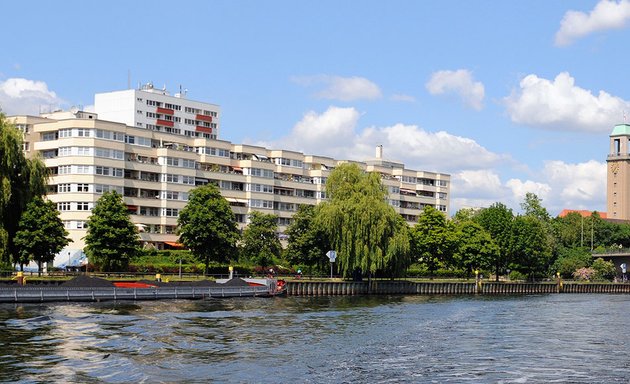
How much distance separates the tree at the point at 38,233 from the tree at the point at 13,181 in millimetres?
835

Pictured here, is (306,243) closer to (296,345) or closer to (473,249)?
(473,249)

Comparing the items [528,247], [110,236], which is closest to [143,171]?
[110,236]

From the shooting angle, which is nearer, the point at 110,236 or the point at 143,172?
the point at 110,236

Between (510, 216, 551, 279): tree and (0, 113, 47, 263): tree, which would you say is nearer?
(0, 113, 47, 263): tree

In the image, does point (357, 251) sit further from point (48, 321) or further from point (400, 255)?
point (48, 321)

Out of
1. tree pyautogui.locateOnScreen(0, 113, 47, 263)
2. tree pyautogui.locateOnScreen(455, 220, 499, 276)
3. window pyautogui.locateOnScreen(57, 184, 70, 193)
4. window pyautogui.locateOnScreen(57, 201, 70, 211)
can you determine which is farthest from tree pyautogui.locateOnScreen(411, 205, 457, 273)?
tree pyautogui.locateOnScreen(0, 113, 47, 263)

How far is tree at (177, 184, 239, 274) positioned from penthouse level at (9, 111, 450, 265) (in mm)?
24487

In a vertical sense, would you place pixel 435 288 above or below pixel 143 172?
below

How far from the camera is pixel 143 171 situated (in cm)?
16212

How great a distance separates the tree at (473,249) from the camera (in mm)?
165875

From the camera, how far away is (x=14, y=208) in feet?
341

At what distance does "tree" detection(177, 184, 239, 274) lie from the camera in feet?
408

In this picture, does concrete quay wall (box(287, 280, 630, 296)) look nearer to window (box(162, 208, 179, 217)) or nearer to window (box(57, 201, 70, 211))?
window (box(162, 208, 179, 217))

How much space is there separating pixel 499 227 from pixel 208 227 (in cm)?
7480
